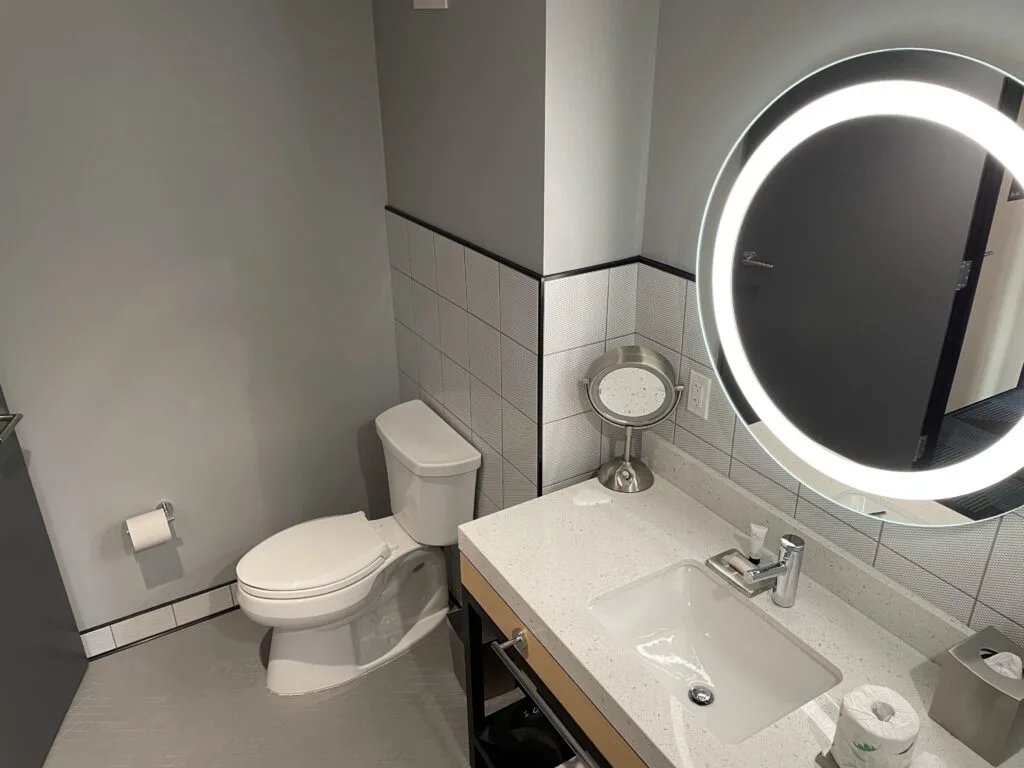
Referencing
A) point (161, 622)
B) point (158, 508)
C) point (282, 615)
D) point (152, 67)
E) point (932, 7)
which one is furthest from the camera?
point (161, 622)

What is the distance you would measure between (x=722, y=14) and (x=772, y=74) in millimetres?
167

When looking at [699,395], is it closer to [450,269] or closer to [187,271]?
[450,269]

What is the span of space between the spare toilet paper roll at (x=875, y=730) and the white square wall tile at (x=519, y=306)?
0.91 metres

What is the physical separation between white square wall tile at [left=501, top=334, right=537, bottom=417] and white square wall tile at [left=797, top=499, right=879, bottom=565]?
0.60m

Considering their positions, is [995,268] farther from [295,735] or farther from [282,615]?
[295,735]

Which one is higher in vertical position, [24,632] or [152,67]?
[152,67]

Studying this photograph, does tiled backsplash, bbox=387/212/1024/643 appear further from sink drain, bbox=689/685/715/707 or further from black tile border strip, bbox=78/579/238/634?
black tile border strip, bbox=78/579/238/634

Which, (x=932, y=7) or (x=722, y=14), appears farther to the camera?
(x=722, y=14)

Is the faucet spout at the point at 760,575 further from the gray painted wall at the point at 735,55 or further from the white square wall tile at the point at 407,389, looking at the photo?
the white square wall tile at the point at 407,389

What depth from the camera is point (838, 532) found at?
1.43 m

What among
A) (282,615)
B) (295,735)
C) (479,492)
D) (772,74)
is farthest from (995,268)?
(295,735)

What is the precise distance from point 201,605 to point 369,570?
0.72 meters

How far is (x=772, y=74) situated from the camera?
4.47 ft

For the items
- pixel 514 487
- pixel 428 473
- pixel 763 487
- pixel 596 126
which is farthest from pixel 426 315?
pixel 763 487
